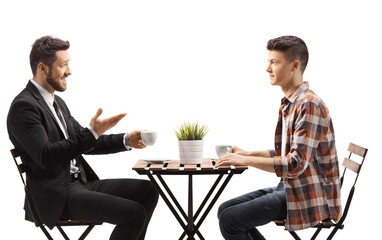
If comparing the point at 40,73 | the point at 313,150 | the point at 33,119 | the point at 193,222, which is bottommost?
the point at 193,222

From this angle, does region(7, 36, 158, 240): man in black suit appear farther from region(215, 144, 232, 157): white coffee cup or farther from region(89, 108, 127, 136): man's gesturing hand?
region(215, 144, 232, 157): white coffee cup

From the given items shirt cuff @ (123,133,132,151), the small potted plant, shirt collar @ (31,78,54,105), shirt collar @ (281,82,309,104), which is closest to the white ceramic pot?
the small potted plant

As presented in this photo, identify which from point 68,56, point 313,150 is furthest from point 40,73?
point 313,150

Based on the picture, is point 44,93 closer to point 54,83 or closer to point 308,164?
point 54,83

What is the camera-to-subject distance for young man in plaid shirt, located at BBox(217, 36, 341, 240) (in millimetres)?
3268

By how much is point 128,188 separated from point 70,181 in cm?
48

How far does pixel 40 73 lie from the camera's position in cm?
362

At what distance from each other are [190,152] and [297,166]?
82 cm

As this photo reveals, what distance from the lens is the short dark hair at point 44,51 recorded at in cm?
361

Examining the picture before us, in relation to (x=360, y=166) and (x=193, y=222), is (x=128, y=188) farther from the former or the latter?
(x=360, y=166)

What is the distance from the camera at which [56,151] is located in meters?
3.31

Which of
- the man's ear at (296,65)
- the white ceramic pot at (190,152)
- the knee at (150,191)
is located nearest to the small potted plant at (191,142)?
the white ceramic pot at (190,152)

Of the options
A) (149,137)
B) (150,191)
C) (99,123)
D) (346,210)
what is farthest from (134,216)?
(346,210)

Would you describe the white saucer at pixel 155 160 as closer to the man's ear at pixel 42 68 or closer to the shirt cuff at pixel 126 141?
the shirt cuff at pixel 126 141
